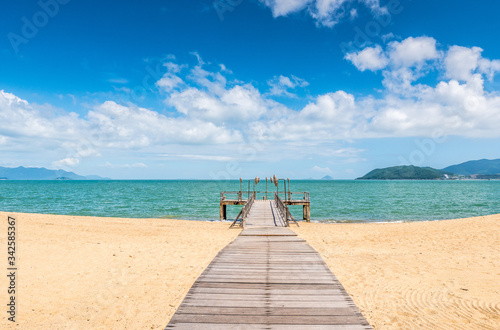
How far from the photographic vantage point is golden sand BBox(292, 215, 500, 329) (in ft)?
19.9

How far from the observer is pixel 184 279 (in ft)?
27.8

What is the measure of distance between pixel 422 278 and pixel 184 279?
7274mm

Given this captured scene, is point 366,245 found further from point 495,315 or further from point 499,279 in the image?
point 495,315

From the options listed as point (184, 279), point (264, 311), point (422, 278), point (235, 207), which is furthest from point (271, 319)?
point (235, 207)

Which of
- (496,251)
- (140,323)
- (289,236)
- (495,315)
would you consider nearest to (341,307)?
(495,315)

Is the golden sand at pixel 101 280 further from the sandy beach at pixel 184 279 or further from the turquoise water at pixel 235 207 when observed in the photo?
the turquoise water at pixel 235 207

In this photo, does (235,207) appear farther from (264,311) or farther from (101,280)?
(264,311)

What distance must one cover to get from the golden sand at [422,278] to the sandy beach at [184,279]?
0.08 feet

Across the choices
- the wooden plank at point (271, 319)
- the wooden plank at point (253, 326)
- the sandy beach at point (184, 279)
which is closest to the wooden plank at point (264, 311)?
the wooden plank at point (271, 319)

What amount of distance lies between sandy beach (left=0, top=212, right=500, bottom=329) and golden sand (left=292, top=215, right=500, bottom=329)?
0.08 ft

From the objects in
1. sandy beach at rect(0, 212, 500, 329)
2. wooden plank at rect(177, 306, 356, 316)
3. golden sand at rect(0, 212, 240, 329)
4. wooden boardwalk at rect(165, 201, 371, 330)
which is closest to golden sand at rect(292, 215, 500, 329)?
sandy beach at rect(0, 212, 500, 329)

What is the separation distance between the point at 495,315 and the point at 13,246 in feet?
53.3

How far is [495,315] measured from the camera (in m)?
6.05

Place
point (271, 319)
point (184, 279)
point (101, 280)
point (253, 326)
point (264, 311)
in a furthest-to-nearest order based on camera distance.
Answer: point (184, 279) < point (101, 280) < point (264, 311) < point (271, 319) < point (253, 326)
